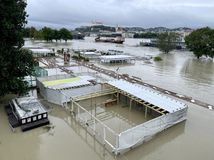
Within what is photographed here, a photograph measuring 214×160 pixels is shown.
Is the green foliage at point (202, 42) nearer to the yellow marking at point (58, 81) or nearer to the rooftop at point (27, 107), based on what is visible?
the yellow marking at point (58, 81)

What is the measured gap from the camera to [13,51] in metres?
13.8

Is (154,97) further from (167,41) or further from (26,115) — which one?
(167,41)

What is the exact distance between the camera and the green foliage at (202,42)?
3788 cm

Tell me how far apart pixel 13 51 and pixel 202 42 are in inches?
1386

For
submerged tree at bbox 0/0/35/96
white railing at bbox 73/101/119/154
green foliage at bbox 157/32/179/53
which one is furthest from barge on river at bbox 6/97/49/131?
green foliage at bbox 157/32/179/53

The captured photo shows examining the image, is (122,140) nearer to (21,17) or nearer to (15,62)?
(15,62)

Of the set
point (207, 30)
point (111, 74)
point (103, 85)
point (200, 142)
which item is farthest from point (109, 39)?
point (200, 142)

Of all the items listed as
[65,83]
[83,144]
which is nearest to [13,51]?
[65,83]

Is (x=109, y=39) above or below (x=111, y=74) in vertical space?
above

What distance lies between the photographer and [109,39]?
Answer: 85.4 meters

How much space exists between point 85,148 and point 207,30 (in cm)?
3919

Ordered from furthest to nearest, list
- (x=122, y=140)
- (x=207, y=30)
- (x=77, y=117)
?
(x=207, y=30)
(x=77, y=117)
(x=122, y=140)

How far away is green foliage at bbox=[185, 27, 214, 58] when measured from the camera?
1491 inches

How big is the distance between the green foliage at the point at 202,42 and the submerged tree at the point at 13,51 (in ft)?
113
